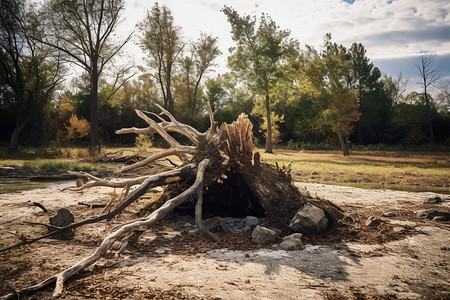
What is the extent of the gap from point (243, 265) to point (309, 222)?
1.52 metres

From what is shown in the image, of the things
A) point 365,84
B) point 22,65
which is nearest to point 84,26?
point 22,65

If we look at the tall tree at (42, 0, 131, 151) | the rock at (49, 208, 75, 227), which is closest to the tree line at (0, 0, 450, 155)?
the tall tree at (42, 0, 131, 151)

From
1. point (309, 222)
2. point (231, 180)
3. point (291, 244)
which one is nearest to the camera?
point (291, 244)

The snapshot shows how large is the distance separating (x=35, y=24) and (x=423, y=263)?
27394mm

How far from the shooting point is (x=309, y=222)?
446cm

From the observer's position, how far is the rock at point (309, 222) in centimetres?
446

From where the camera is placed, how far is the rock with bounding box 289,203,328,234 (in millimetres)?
4465

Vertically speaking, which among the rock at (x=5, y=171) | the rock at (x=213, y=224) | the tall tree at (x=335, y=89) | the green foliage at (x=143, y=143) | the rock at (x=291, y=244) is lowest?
the rock at (x=291, y=244)

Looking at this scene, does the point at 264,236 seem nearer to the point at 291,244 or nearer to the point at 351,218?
the point at 291,244

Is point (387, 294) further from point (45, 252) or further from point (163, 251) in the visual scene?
point (45, 252)

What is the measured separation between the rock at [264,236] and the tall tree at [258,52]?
2451 centimetres

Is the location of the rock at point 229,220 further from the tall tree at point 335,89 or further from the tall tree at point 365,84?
the tall tree at point 365,84

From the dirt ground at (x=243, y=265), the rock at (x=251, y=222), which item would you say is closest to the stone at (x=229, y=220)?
the rock at (x=251, y=222)

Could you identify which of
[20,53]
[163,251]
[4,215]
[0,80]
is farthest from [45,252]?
[0,80]
